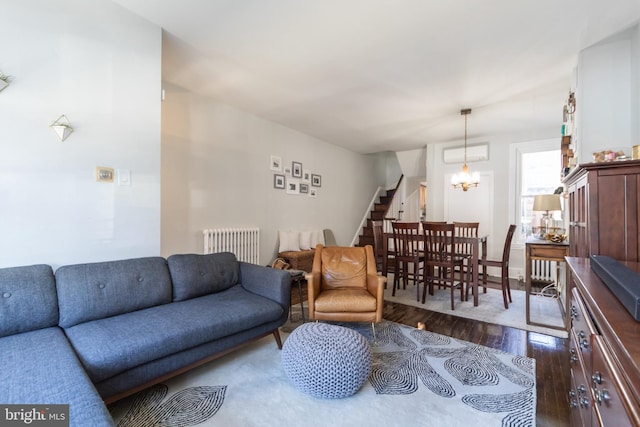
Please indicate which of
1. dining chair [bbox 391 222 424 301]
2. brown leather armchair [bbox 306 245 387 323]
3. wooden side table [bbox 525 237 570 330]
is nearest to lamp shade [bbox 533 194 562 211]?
wooden side table [bbox 525 237 570 330]

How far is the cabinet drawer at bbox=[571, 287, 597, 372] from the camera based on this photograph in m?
1.04

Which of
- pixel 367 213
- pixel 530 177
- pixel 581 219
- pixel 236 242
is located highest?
pixel 530 177

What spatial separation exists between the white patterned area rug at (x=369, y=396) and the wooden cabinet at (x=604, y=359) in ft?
1.88

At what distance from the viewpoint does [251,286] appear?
2.62m

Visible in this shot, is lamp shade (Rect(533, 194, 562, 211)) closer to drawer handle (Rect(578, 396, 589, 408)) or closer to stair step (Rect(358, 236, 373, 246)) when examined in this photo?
stair step (Rect(358, 236, 373, 246))

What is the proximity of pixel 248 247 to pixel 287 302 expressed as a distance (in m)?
2.04

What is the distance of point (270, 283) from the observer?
Result: 2.48 metres

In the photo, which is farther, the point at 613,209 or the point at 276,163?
the point at 276,163

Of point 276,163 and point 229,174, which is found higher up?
point 276,163

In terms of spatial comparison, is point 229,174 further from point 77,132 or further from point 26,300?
point 26,300

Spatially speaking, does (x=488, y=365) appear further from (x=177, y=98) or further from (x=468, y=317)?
(x=177, y=98)

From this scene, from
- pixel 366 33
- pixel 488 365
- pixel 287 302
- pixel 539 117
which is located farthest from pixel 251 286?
pixel 539 117

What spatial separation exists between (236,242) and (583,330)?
3.75 metres

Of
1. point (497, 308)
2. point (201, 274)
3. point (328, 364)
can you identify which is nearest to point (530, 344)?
point (497, 308)
